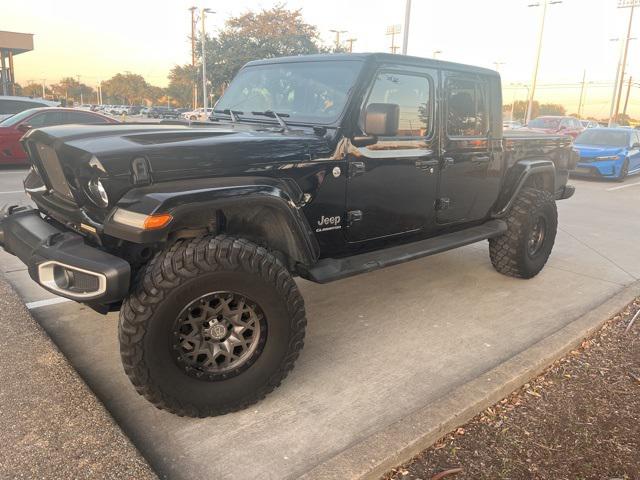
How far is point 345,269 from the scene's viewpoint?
338cm

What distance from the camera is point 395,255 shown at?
3775 mm

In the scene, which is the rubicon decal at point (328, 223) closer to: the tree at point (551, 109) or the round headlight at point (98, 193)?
the round headlight at point (98, 193)

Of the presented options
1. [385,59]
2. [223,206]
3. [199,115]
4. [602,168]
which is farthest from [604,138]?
[199,115]

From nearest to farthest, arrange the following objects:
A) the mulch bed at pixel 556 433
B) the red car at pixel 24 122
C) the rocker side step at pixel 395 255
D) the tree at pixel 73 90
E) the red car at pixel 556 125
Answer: the mulch bed at pixel 556 433 < the rocker side step at pixel 395 255 < the red car at pixel 24 122 < the red car at pixel 556 125 < the tree at pixel 73 90

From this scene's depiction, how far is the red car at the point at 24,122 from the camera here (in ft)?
35.9

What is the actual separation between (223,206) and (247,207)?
26cm

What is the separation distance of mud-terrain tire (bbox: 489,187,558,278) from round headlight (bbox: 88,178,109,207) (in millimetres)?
3734

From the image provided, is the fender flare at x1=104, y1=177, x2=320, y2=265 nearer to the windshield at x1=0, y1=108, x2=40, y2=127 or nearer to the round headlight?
the round headlight

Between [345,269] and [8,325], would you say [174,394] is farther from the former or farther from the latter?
[8,325]

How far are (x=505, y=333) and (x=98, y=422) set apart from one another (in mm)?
2918

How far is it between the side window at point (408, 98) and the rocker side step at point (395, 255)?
861 millimetres

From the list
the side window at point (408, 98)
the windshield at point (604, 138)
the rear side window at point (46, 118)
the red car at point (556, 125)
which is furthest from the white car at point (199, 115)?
the red car at point (556, 125)

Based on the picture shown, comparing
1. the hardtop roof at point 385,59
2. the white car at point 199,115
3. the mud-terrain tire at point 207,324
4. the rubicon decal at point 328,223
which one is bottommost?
the mud-terrain tire at point 207,324

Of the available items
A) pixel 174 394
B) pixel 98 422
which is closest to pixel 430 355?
pixel 174 394
